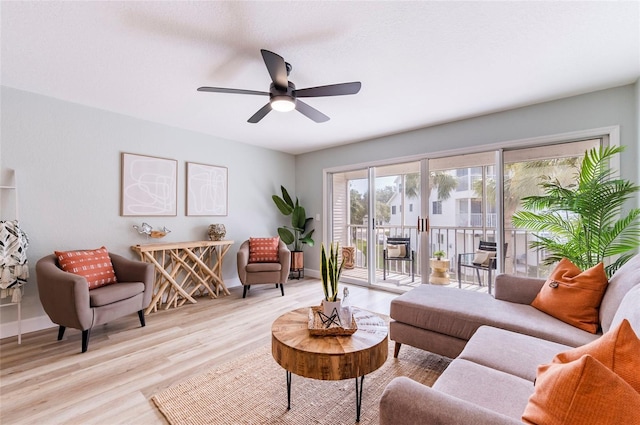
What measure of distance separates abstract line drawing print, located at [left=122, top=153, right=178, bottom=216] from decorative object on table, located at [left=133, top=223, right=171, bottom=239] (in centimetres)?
17

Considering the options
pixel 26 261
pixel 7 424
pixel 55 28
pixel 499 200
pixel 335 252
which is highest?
pixel 55 28

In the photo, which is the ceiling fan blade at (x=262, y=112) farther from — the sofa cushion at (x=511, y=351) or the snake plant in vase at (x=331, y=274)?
the sofa cushion at (x=511, y=351)

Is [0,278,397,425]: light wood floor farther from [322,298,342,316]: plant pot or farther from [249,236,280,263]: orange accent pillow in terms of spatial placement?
[322,298,342,316]: plant pot

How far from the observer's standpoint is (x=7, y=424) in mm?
1509

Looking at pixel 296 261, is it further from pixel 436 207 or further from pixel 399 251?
pixel 436 207

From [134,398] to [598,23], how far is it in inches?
152

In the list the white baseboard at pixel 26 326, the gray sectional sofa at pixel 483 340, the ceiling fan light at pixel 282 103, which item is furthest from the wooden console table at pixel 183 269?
the gray sectional sofa at pixel 483 340

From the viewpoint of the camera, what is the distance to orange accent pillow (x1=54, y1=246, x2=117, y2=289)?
2.50 m

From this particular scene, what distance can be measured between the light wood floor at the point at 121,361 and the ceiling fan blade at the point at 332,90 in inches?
87.7

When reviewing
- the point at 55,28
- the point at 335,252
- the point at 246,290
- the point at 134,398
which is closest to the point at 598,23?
the point at 335,252

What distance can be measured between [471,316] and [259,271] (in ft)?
8.82

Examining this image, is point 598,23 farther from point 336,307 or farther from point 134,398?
point 134,398

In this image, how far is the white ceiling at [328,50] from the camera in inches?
65.2

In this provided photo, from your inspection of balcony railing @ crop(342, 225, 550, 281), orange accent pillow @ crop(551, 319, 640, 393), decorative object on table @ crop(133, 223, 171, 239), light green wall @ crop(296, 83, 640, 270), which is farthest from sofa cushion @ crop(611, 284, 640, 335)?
decorative object on table @ crop(133, 223, 171, 239)
